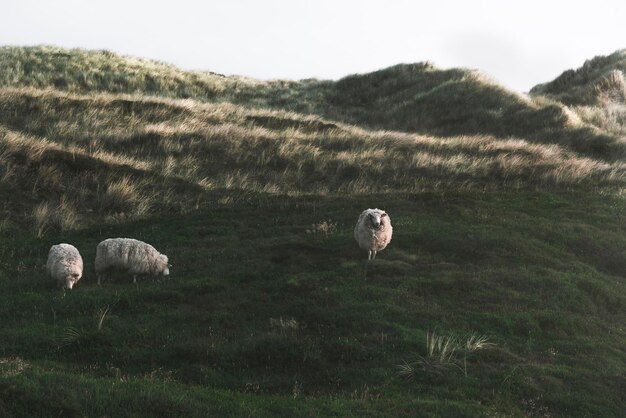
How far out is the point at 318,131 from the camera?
36094mm

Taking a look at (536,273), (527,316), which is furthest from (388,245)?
(527,316)

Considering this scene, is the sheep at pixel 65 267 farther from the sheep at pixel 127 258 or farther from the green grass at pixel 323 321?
the sheep at pixel 127 258

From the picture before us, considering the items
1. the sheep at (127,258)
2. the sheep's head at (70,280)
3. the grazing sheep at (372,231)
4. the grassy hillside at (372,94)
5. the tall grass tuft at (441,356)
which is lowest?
the tall grass tuft at (441,356)

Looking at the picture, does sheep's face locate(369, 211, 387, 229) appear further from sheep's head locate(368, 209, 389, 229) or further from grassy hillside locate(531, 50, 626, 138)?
grassy hillside locate(531, 50, 626, 138)

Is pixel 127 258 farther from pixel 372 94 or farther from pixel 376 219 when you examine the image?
pixel 372 94

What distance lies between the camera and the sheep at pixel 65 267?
14.0 meters

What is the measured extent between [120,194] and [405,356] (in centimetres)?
1432

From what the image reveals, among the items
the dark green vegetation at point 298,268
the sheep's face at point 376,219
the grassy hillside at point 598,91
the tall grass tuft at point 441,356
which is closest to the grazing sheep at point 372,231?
the sheep's face at point 376,219

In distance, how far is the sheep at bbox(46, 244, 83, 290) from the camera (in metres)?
14.0

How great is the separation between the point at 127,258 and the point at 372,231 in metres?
6.14

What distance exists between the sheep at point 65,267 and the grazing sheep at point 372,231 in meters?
6.97

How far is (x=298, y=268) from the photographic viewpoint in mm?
15617

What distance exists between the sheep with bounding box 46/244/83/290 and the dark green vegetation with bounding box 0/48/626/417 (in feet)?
1.64

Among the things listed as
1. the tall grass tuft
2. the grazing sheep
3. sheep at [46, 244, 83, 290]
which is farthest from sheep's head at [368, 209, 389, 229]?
sheep at [46, 244, 83, 290]
